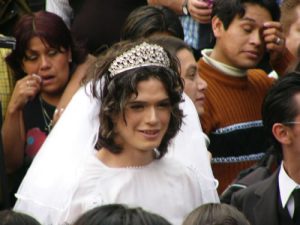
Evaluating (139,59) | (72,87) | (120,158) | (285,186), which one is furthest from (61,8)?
(285,186)

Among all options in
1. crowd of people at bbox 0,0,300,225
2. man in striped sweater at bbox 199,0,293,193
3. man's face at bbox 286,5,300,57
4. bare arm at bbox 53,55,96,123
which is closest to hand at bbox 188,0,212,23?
crowd of people at bbox 0,0,300,225

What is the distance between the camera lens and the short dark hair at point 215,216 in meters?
4.49

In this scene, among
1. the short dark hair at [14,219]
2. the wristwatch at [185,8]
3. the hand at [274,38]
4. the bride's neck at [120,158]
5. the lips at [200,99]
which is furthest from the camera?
the wristwatch at [185,8]

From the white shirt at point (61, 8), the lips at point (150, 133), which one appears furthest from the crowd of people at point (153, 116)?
the white shirt at point (61, 8)

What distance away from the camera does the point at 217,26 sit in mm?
6637

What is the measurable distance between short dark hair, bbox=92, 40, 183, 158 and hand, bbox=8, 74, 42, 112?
3.79 feet

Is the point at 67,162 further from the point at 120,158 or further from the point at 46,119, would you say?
the point at 46,119

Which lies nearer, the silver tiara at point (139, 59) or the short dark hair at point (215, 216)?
the short dark hair at point (215, 216)

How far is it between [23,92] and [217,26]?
1257mm

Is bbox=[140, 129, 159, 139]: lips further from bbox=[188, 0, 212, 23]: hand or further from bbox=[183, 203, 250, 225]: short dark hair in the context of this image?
bbox=[188, 0, 212, 23]: hand

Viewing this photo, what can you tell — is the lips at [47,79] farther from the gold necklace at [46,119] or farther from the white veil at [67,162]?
the white veil at [67,162]

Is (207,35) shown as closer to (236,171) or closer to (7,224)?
(236,171)

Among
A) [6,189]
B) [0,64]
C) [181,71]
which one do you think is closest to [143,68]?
[181,71]

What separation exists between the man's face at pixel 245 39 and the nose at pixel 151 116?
4.64 feet
